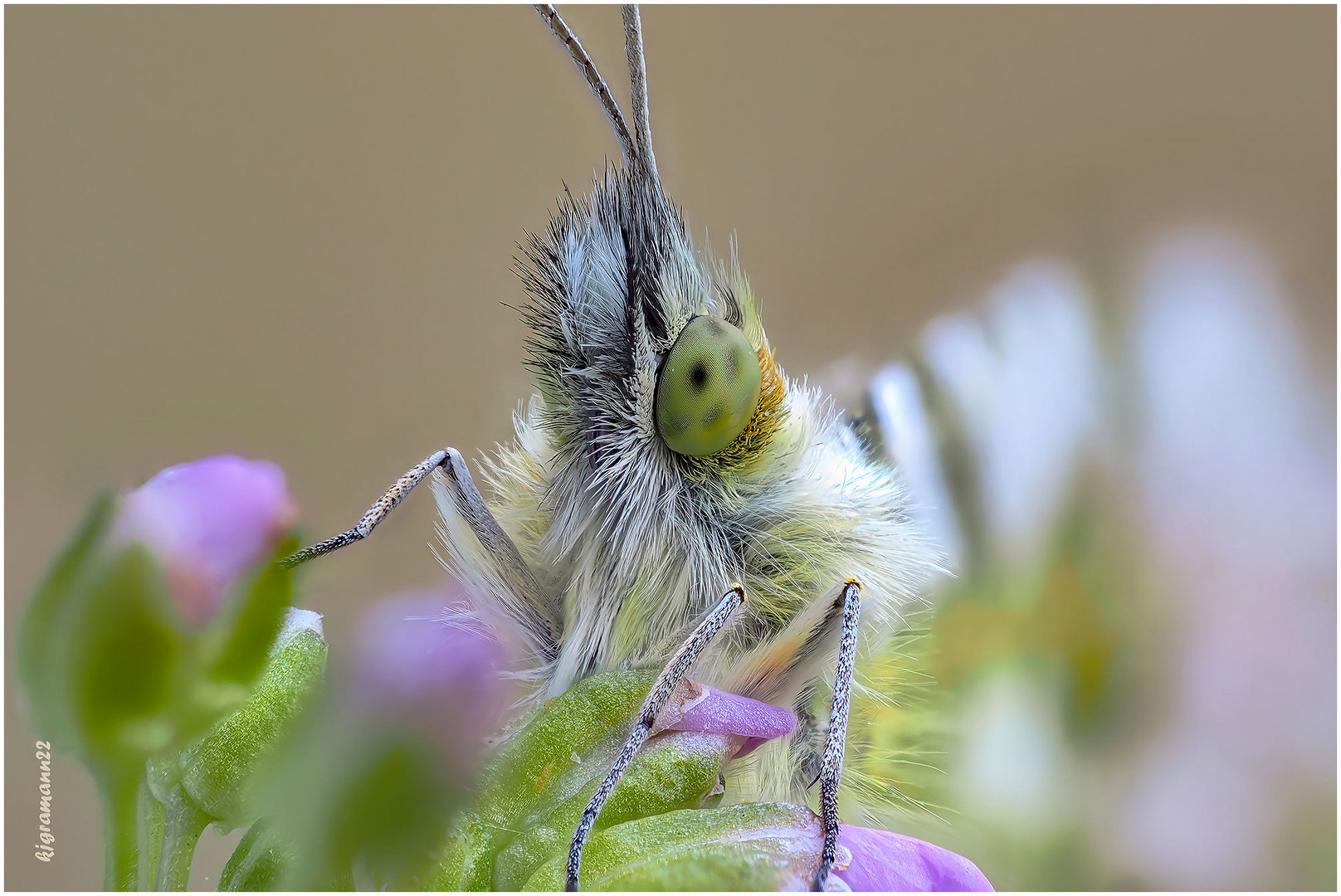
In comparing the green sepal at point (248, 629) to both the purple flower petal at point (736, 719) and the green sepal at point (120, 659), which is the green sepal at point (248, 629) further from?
the purple flower petal at point (736, 719)

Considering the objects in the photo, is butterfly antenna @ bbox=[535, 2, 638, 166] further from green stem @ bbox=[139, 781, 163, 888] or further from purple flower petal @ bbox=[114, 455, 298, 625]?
green stem @ bbox=[139, 781, 163, 888]

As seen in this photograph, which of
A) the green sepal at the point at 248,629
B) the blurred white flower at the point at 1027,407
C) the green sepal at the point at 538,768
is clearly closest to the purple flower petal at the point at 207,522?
the green sepal at the point at 248,629

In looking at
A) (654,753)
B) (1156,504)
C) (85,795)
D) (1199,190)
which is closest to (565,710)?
(654,753)

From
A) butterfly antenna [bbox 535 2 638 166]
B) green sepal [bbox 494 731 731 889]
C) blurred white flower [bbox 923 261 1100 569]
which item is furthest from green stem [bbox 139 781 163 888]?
blurred white flower [bbox 923 261 1100 569]

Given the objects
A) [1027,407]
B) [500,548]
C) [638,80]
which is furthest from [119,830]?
[1027,407]

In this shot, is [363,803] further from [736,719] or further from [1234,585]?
[1234,585]

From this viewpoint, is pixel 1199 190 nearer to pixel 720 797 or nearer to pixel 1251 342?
pixel 1251 342
